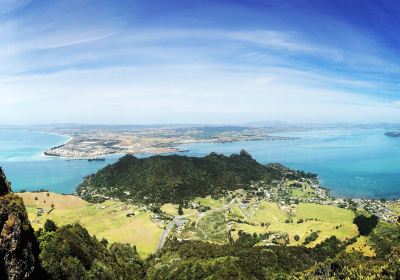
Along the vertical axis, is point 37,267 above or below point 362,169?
above

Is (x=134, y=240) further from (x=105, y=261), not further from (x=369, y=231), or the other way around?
(x=369, y=231)

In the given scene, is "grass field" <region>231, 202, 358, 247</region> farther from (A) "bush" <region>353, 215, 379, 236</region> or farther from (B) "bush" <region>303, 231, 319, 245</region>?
(A) "bush" <region>353, 215, 379, 236</region>

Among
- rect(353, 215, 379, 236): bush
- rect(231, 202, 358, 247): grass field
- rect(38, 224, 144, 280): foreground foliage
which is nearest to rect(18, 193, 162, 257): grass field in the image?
rect(231, 202, 358, 247): grass field

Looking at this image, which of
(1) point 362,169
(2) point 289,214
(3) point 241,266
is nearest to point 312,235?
(2) point 289,214

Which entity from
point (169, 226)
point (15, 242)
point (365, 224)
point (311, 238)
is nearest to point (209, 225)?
point (169, 226)

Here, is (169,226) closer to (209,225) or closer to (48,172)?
(209,225)
